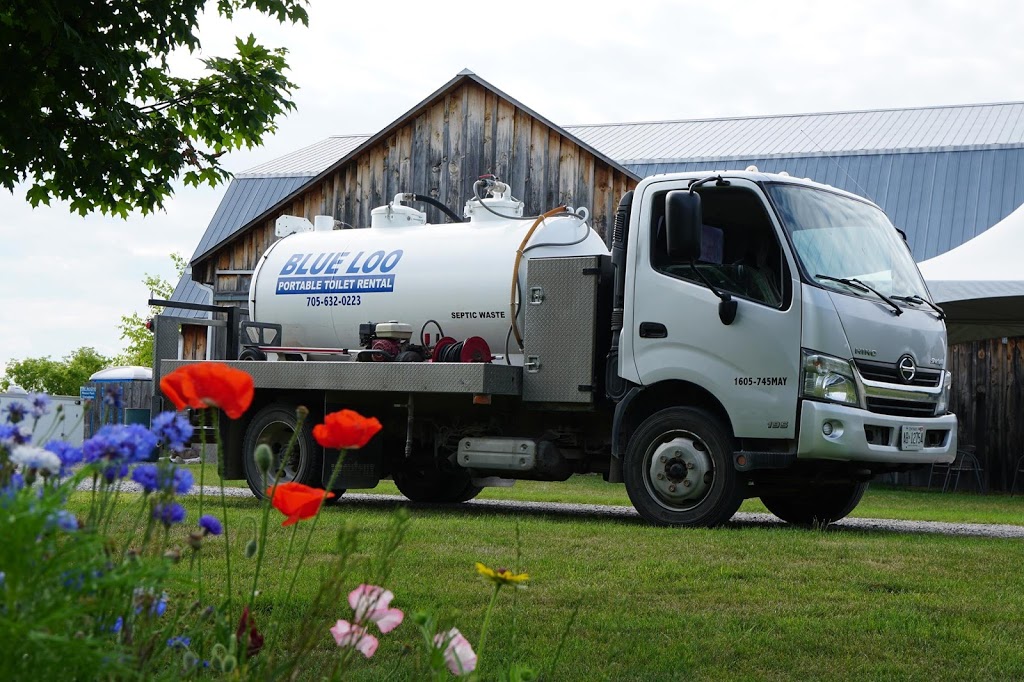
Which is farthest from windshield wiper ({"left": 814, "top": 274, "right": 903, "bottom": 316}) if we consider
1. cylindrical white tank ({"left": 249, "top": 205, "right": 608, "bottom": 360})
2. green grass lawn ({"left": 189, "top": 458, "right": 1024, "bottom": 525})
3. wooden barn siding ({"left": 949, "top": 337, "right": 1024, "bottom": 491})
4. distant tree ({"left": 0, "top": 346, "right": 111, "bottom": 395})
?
distant tree ({"left": 0, "top": 346, "right": 111, "bottom": 395})

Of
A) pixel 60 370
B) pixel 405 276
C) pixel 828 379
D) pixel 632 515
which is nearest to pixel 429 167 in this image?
pixel 405 276

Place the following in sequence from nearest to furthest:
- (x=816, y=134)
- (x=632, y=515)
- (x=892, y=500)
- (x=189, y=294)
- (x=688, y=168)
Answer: (x=632, y=515) → (x=892, y=500) → (x=688, y=168) → (x=816, y=134) → (x=189, y=294)

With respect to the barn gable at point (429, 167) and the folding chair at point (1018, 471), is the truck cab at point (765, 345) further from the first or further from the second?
the barn gable at point (429, 167)

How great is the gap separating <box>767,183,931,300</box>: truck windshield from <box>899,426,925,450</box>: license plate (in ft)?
3.66

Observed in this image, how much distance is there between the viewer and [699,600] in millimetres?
5891

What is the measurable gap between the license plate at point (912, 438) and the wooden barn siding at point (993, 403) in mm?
10585

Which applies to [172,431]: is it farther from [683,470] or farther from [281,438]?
[281,438]

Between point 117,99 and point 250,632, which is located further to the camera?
point 117,99

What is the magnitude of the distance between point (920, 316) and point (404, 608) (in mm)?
6255

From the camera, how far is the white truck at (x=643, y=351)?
31.5ft

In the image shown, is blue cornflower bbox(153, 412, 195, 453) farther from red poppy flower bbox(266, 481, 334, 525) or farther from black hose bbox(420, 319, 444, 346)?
black hose bbox(420, 319, 444, 346)

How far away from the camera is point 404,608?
5434 mm

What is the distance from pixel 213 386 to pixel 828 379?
780 cm

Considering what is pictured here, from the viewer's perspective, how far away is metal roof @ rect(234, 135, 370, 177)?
32438 millimetres
